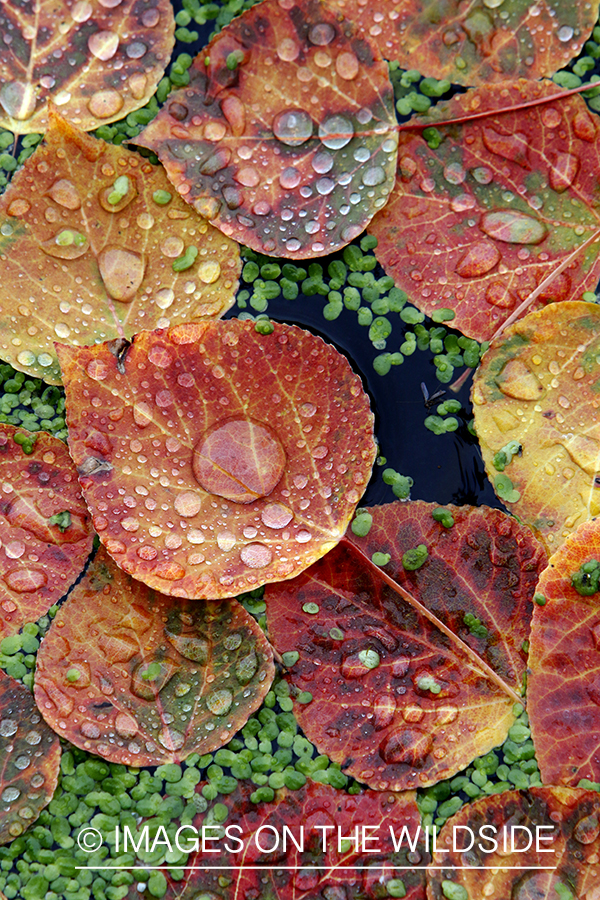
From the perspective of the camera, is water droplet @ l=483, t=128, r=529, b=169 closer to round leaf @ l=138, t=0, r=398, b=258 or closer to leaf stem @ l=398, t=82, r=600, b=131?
leaf stem @ l=398, t=82, r=600, b=131

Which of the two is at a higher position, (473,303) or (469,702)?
(473,303)

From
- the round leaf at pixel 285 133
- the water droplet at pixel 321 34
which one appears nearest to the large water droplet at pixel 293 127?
the round leaf at pixel 285 133

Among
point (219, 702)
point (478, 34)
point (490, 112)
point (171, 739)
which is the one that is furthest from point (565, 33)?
point (171, 739)

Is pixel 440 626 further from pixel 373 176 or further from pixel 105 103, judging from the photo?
pixel 105 103

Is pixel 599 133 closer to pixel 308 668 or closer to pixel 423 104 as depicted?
pixel 423 104

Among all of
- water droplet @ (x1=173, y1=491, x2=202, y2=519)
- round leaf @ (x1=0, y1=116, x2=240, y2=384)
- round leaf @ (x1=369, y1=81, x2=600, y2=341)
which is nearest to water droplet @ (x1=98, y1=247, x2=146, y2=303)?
round leaf @ (x1=0, y1=116, x2=240, y2=384)

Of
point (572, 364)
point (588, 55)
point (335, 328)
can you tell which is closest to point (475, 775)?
point (572, 364)
